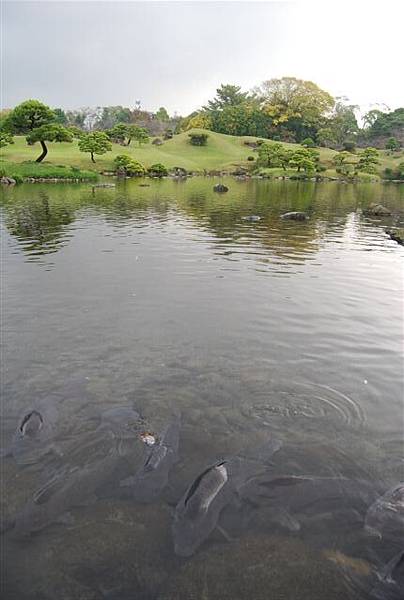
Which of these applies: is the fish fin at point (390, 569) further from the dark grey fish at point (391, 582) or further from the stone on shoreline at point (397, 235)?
the stone on shoreline at point (397, 235)

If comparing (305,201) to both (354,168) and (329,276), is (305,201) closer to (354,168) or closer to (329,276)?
(329,276)

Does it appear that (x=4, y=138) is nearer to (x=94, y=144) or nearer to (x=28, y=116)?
(x=28, y=116)

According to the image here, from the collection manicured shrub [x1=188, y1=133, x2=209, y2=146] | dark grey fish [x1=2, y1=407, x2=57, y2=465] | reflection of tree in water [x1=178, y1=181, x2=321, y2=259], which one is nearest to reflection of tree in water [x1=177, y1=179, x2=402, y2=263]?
reflection of tree in water [x1=178, y1=181, x2=321, y2=259]

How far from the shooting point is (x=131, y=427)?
227 inches

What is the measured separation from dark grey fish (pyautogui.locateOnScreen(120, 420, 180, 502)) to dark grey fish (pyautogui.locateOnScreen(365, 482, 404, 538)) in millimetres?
2236

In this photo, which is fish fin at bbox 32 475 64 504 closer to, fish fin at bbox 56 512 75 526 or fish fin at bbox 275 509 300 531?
fish fin at bbox 56 512 75 526

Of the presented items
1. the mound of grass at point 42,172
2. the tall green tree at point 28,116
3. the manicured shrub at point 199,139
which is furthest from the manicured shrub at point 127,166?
the manicured shrub at point 199,139

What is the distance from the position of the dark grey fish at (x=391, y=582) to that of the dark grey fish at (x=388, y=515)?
343mm

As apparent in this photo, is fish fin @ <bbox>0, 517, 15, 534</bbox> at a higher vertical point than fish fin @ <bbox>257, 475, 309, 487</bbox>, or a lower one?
lower

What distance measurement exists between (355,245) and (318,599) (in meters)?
17.5

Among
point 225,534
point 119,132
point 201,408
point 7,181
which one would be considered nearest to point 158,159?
point 119,132

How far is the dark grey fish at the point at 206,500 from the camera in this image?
413cm

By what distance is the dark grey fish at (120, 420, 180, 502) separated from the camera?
15.3 feet

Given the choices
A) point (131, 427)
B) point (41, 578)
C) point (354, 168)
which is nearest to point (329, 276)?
point (131, 427)
